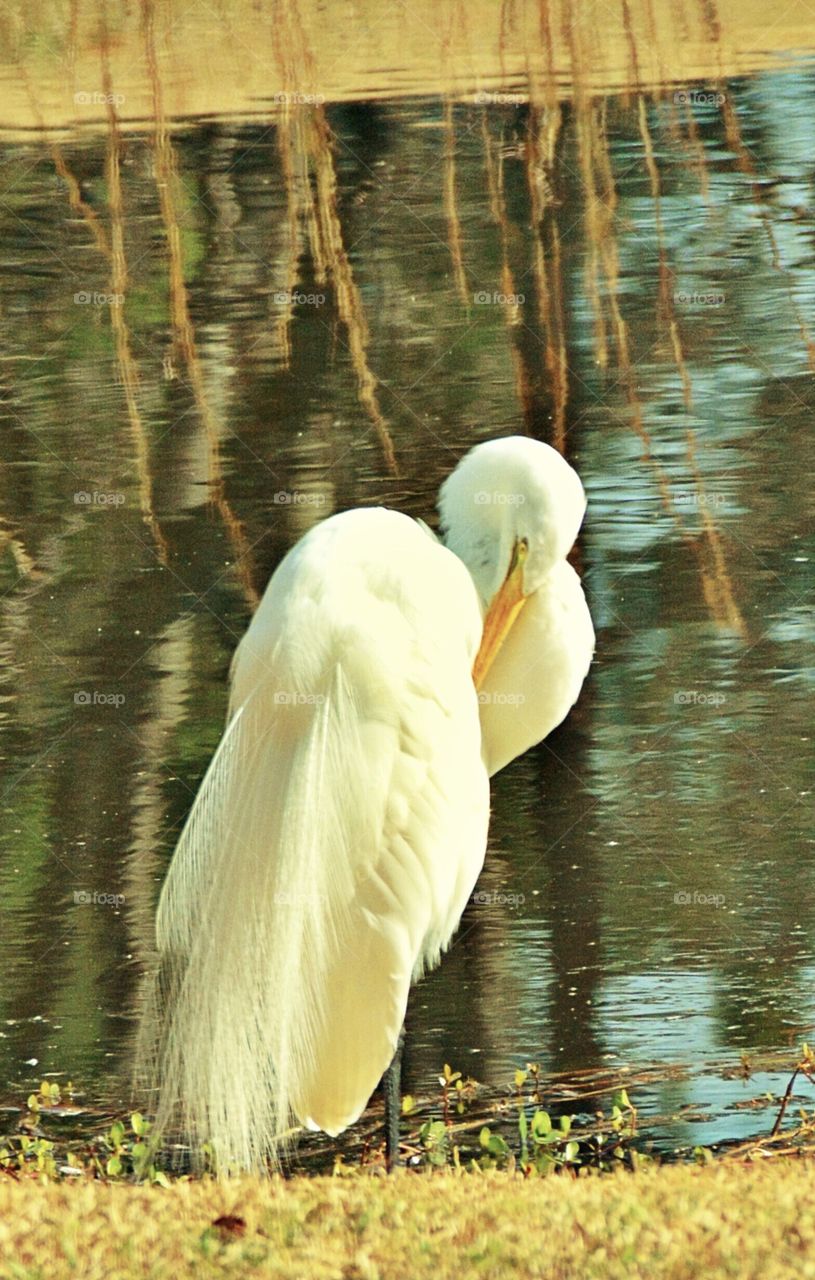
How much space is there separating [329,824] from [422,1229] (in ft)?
2.64

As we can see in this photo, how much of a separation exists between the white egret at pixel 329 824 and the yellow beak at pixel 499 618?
50 millimetres

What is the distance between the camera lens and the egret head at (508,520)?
315 centimetres

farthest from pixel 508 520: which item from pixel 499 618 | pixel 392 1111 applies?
pixel 392 1111

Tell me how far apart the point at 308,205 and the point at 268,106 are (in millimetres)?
363

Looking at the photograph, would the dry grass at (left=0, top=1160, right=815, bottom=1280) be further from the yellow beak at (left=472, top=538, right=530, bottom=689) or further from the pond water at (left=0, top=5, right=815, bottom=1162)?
the pond water at (left=0, top=5, right=815, bottom=1162)

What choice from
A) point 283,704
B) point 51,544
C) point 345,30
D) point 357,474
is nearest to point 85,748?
point 51,544

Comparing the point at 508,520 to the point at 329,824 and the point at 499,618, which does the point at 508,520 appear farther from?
the point at 329,824

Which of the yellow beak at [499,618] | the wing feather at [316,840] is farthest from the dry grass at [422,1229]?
the yellow beak at [499,618]

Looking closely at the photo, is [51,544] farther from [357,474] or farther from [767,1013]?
[767,1013]

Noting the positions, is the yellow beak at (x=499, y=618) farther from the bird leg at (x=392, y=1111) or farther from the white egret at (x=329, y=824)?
the bird leg at (x=392, y=1111)

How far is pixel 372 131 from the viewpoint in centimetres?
460

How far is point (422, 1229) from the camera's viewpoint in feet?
7.59

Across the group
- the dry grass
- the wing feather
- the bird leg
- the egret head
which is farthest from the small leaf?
the egret head

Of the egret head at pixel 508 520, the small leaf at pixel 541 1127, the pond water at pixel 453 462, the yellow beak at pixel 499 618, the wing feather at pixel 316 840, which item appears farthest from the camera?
the pond water at pixel 453 462
